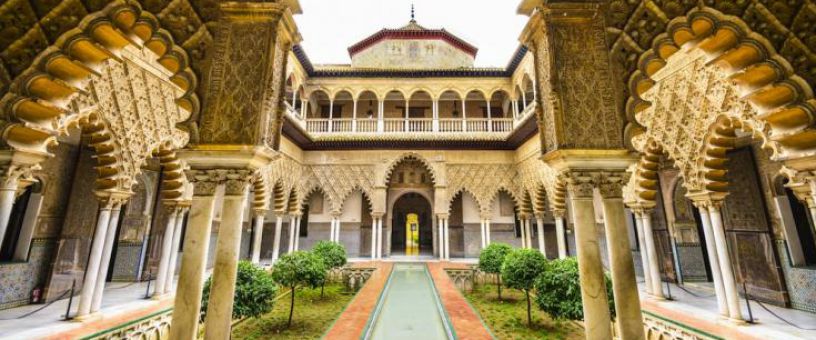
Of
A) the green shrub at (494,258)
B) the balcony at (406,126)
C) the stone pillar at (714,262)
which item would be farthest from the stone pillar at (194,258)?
the balcony at (406,126)

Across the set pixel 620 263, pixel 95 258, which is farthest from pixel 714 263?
pixel 95 258

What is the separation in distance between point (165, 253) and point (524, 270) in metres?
7.55

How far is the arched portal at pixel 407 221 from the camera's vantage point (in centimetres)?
1617

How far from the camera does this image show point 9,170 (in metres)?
2.84

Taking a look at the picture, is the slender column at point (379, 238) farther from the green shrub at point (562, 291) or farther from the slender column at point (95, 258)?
the slender column at point (95, 258)

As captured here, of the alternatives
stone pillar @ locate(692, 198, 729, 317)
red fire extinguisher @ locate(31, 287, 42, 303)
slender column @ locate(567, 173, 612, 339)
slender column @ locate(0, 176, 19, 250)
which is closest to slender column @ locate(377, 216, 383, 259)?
red fire extinguisher @ locate(31, 287, 42, 303)

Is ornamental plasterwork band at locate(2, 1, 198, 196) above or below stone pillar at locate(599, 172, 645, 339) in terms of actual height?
above

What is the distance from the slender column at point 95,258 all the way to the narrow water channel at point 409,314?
4742 mm

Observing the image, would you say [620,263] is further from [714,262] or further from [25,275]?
[25,275]

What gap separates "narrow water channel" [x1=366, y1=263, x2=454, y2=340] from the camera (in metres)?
4.71

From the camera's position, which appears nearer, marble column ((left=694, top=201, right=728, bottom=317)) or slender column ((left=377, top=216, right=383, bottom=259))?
marble column ((left=694, top=201, right=728, bottom=317))

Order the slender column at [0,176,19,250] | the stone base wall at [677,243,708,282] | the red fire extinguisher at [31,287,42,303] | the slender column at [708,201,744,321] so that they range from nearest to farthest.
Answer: the slender column at [0,176,19,250] < the slender column at [708,201,744,321] < the red fire extinguisher at [31,287,42,303] < the stone base wall at [677,243,708,282]

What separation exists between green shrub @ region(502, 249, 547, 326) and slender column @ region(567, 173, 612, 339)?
128 inches

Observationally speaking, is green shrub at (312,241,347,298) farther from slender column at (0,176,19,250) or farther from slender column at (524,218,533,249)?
slender column at (524,218,533,249)
